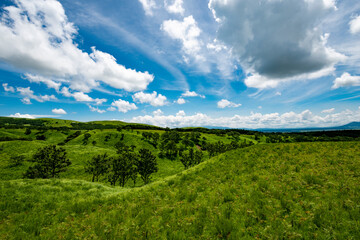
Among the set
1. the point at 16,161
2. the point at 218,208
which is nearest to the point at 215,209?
the point at 218,208

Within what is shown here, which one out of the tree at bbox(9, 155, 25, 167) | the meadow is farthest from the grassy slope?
the tree at bbox(9, 155, 25, 167)

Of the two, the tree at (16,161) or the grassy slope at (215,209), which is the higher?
the grassy slope at (215,209)

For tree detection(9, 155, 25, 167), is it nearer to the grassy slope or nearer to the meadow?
the meadow

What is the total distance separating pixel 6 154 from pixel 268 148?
97.0 m

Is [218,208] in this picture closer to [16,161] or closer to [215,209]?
[215,209]

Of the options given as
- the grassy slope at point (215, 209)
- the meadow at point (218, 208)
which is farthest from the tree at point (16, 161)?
the grassy slope at point (215, 209)

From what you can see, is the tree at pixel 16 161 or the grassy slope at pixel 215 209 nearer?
the grassy slope at pixel 215 209

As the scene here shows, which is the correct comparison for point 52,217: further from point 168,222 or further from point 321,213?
point 321,213

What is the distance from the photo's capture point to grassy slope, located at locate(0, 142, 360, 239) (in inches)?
239

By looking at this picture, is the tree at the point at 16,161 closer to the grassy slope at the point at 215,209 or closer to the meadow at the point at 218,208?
the meadow at the point at 218,208

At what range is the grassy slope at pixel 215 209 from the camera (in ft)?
19.9

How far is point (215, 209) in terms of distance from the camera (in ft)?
26.0

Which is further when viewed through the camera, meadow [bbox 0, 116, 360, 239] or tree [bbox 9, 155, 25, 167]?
tree [bbox 9, 155, 25, 167]

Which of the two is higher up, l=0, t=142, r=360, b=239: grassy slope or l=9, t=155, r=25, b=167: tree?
l=0, t=142, r=360, b=239: grassy slope
